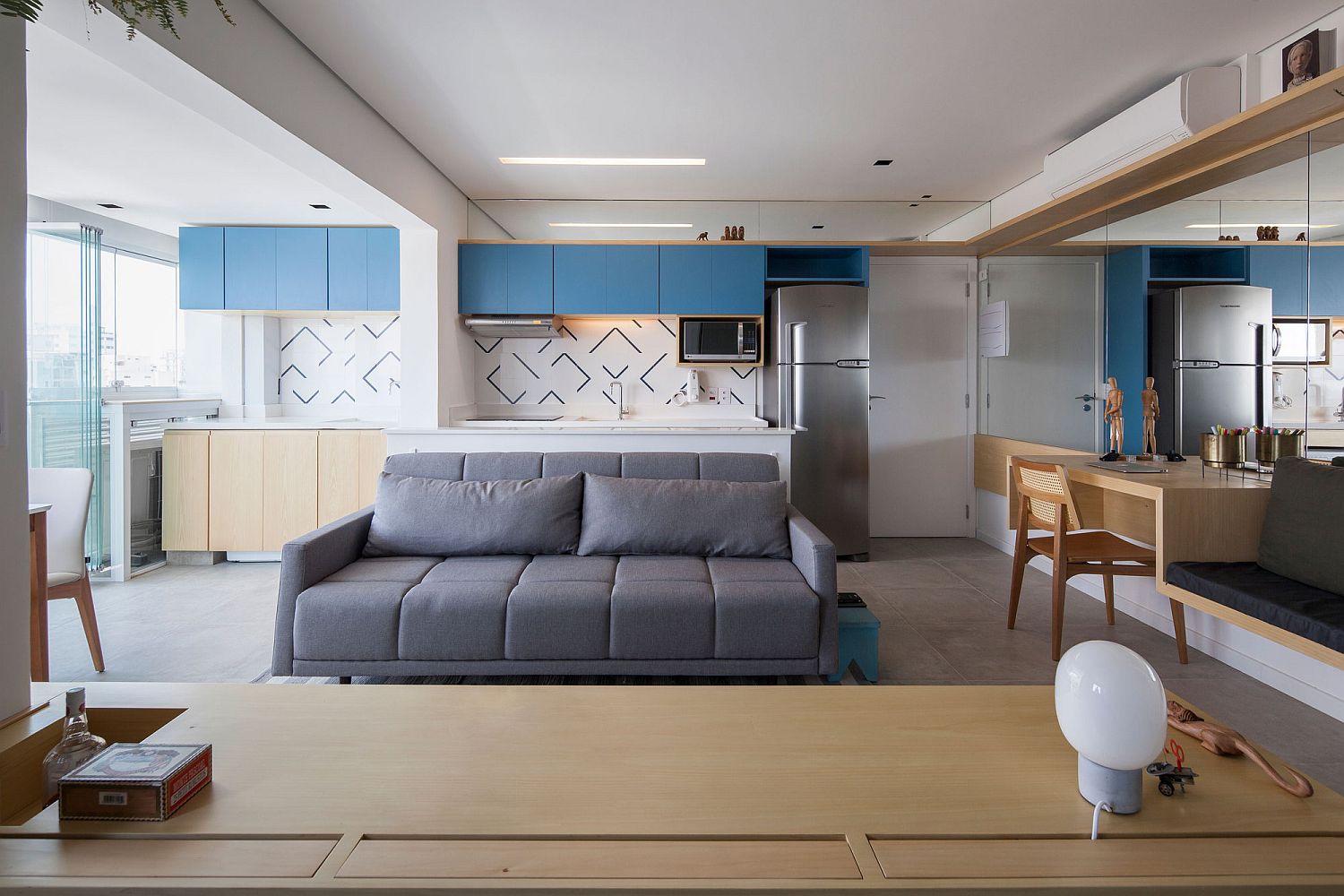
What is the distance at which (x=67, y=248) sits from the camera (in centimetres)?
477

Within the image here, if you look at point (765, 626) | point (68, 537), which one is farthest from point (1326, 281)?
point (68, 537)

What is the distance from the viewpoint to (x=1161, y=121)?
3348 mm

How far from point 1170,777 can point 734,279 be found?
4.61m

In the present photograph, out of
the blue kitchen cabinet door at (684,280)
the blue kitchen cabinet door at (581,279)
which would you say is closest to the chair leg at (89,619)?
the blue kitchen cabinet door at (581,279)

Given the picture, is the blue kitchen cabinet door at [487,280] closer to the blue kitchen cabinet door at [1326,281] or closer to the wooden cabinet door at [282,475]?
the wooden cabinet door at [282,475]

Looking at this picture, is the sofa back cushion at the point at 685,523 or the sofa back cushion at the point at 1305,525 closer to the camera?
the sofa back cushion at the point at 1305,525

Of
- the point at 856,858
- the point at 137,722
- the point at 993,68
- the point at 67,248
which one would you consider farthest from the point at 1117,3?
the point at 67,248

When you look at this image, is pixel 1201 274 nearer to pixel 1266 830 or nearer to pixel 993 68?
pixel 993 68

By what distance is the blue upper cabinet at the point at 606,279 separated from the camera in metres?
5.38

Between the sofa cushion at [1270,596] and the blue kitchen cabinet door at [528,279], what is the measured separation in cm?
420

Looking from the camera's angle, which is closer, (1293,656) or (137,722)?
(137,722)

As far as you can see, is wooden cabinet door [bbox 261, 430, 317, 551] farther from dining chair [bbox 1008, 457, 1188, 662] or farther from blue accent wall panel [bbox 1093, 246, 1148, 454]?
blue accent wall panel [bbox 1093, 246, 1148, 454]

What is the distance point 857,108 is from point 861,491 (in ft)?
8.41

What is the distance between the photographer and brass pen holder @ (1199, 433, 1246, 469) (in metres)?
3.24
